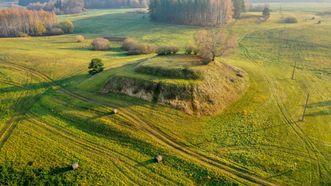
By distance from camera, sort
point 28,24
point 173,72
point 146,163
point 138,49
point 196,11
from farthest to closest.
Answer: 1. point 196,11
2. point 28,24
3. point 138,49
4. point 173,72
5. point 146,163

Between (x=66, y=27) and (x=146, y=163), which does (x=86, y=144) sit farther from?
(x=66, y=27)

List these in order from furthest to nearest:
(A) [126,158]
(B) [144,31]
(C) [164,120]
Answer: (B) [144,31] < (C) [164,120] < (A) [126,158]

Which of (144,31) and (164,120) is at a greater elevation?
(144,31)

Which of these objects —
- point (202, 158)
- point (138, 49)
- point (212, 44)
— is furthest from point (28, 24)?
point (202, 158)

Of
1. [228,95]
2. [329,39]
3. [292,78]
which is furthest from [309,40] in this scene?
[228,95]

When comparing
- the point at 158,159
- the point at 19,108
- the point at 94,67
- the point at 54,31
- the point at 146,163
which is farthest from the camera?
the point at 54,31

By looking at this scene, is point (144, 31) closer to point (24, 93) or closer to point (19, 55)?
point (19, 55)
